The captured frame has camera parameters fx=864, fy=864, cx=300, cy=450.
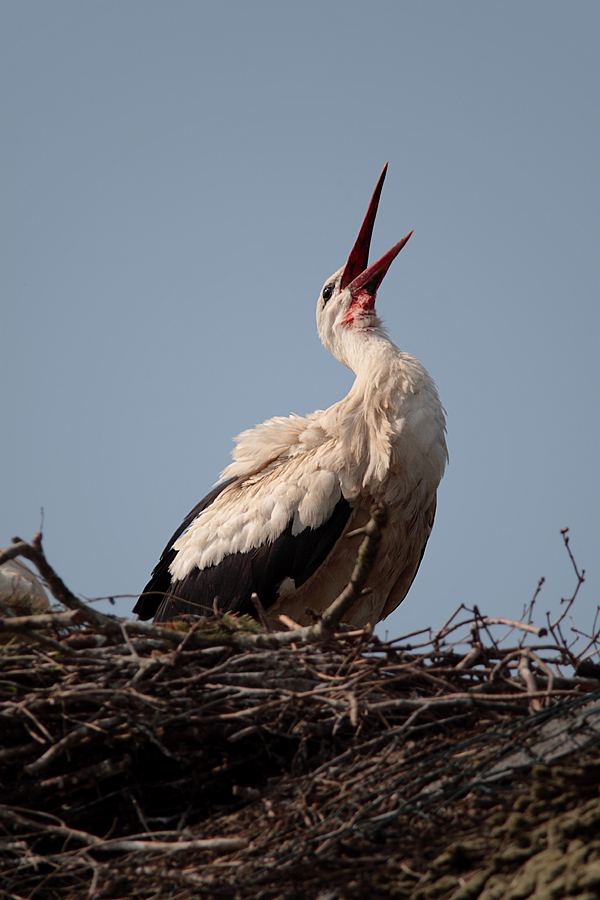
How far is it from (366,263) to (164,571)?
2564 millimetres

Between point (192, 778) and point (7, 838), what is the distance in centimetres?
62

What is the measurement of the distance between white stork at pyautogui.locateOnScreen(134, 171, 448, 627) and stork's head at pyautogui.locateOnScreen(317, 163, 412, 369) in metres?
0.40

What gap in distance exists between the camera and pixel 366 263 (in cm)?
609

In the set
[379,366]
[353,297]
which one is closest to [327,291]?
[353,297]

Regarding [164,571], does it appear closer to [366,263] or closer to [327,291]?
[327,291]

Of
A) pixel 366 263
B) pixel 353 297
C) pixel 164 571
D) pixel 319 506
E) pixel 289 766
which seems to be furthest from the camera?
pixel 366 263

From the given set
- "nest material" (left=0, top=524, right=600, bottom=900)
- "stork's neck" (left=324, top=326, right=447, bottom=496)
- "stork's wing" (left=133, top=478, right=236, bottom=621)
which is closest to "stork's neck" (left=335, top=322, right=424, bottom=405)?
"stork's neck" (left=324, top=326, right=447, bottom=496)

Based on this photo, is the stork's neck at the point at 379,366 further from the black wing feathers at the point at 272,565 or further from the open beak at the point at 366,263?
the black wing feathers at the point at 272,565

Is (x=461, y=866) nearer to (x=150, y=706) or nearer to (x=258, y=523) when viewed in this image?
(x=150, y=706)

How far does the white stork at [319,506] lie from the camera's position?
182 inches

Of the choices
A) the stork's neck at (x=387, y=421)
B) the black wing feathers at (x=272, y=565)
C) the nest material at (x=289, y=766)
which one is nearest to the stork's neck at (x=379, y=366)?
the stork's neck at (x=387, y=421)

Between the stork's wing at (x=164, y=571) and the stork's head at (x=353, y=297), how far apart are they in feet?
4.19

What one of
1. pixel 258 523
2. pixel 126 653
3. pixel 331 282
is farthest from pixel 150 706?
pixel 331 282

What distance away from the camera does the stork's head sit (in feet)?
18.9
